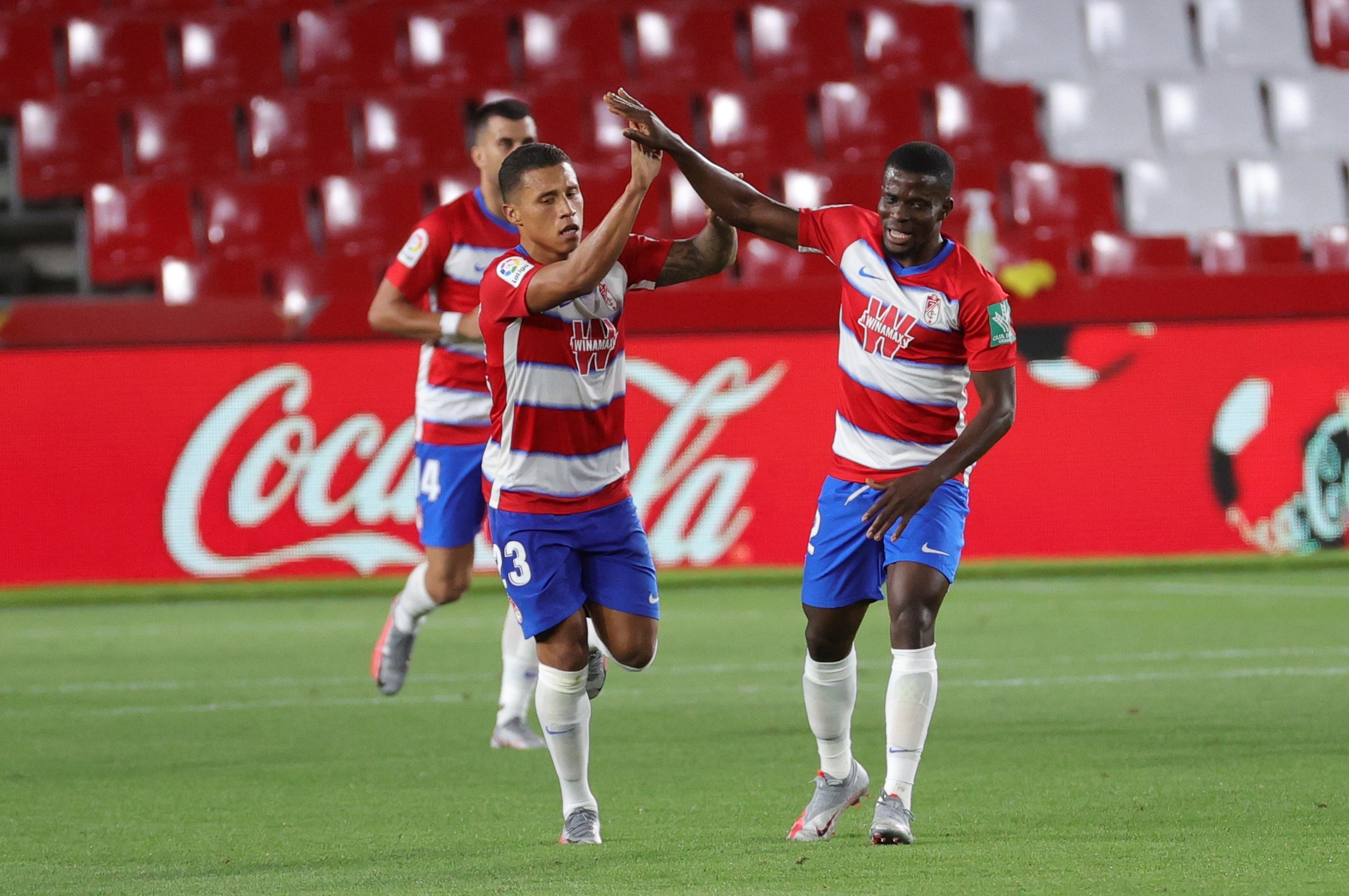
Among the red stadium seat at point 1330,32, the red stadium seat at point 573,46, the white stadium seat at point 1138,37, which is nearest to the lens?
the red stadium seat at point 573,46

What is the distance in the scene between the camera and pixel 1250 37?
16984mm

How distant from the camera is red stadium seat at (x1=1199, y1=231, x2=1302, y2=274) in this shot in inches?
577

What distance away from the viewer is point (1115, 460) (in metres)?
11.8

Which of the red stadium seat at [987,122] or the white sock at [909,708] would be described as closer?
the white sock at [909,708]

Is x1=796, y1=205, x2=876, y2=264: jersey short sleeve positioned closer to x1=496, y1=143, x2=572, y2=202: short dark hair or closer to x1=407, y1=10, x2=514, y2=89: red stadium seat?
x1=496, y1=143, x2=572, y2=202: short dark hair

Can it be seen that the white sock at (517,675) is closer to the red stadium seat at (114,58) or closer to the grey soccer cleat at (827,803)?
the grey soccer cleat at (827,803)

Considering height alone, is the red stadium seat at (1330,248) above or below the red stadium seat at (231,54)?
below

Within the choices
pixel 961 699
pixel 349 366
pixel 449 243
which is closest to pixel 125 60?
pixel 349 366

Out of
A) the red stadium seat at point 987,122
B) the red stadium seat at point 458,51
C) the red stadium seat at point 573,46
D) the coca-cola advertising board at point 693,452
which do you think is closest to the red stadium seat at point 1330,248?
the red stadium seat at point 987,122

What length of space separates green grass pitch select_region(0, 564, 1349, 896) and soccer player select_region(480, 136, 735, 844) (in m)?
0.44

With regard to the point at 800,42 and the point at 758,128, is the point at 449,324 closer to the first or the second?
the point at 758,128

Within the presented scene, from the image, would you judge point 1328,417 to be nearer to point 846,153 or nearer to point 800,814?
point 846,153

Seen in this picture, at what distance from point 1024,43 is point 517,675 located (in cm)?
1144

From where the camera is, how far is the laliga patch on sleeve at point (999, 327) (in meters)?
4.89
